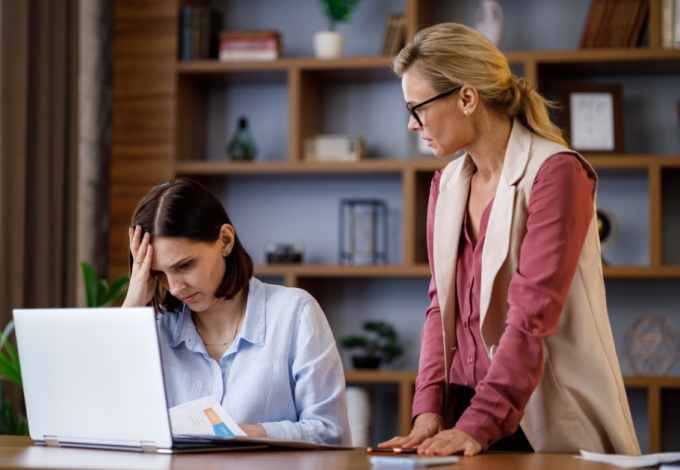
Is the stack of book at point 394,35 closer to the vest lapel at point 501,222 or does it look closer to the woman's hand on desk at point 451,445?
the vest lapel at point 501,222

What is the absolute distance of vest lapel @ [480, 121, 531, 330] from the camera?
4.80 ft

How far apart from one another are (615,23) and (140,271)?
88.5 inches

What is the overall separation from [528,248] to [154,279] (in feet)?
2.66

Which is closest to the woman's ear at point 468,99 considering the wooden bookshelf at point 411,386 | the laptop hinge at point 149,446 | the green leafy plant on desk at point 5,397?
the laptop hinge at point 149,446

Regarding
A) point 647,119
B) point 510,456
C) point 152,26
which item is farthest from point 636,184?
point 510,456

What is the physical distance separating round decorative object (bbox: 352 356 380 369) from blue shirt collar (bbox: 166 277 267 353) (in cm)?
157

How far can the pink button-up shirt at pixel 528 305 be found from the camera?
1.32 m

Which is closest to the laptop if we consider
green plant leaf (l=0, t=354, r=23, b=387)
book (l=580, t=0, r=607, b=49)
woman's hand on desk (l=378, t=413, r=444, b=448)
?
woman's hand on desk (l=378, t=413, r=444, b=448)

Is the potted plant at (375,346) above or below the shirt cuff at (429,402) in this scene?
below

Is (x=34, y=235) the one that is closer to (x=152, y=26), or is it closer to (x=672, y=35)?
(x=152, y=26)

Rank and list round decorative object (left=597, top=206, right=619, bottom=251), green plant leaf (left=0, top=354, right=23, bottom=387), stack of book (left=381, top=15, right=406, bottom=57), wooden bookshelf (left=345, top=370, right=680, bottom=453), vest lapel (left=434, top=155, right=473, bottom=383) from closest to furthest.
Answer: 1. vest lapel (left=434, top=155, right=473, bottom=383)
2. green plant leaf (left=0, top=354, right=23, bottom=387)
3. wooden bookshelf (left=345, top=370, right=680, bottom=453)
4. round decorative object (left=597, top=206, right=619, bottom=251)
5. stack of book (left=381, top=15, right=406, bottom=57)

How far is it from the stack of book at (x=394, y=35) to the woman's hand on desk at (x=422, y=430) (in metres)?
2.11

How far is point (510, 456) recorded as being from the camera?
50.4 inches

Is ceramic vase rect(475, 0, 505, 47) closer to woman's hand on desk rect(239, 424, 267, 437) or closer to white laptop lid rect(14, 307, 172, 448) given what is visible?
woman's hand on desk rect(239, 424, 267, 437)
